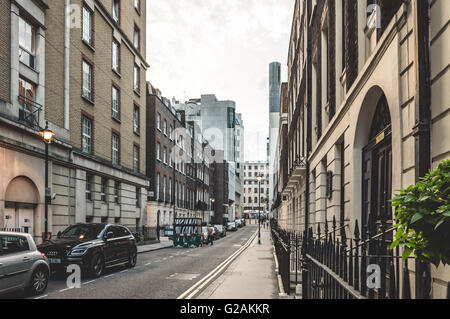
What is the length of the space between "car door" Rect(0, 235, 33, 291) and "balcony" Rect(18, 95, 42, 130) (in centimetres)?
948

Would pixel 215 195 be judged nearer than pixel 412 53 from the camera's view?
No

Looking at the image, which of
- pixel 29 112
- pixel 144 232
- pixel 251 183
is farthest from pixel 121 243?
pixel 251 183

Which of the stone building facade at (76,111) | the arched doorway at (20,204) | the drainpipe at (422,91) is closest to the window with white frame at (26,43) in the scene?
the stone building facade at (76,111)

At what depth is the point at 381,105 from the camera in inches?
345

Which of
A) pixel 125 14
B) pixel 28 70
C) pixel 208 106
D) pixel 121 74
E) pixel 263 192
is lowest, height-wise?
pixel 263 192

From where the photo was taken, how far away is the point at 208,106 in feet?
395

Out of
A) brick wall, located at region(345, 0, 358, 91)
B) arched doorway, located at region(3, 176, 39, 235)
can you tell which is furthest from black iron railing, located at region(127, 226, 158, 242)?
brick wall, located at region(345, 0, 358, 91)

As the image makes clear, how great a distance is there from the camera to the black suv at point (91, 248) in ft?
42.8

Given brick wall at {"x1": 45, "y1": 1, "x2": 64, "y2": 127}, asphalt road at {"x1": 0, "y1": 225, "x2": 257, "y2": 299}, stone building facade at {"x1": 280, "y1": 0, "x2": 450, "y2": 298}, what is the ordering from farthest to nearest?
brick wall at {"x1": 45, "y1": 1, "x2": 64, "y2": 127} → asphalt road at {"x1": 0, "y1": 225, "x2": 257, "y2": 299} → stone building facade at {"x1": 280, "y1": 0, "x2": 450, "y2": 298}

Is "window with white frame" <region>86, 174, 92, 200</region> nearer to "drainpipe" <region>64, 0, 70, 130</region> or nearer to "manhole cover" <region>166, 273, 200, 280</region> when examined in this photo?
"drainpipe" <region>64, 0, 70, 130</region>

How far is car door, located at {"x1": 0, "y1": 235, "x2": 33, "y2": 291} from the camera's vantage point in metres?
9.22
